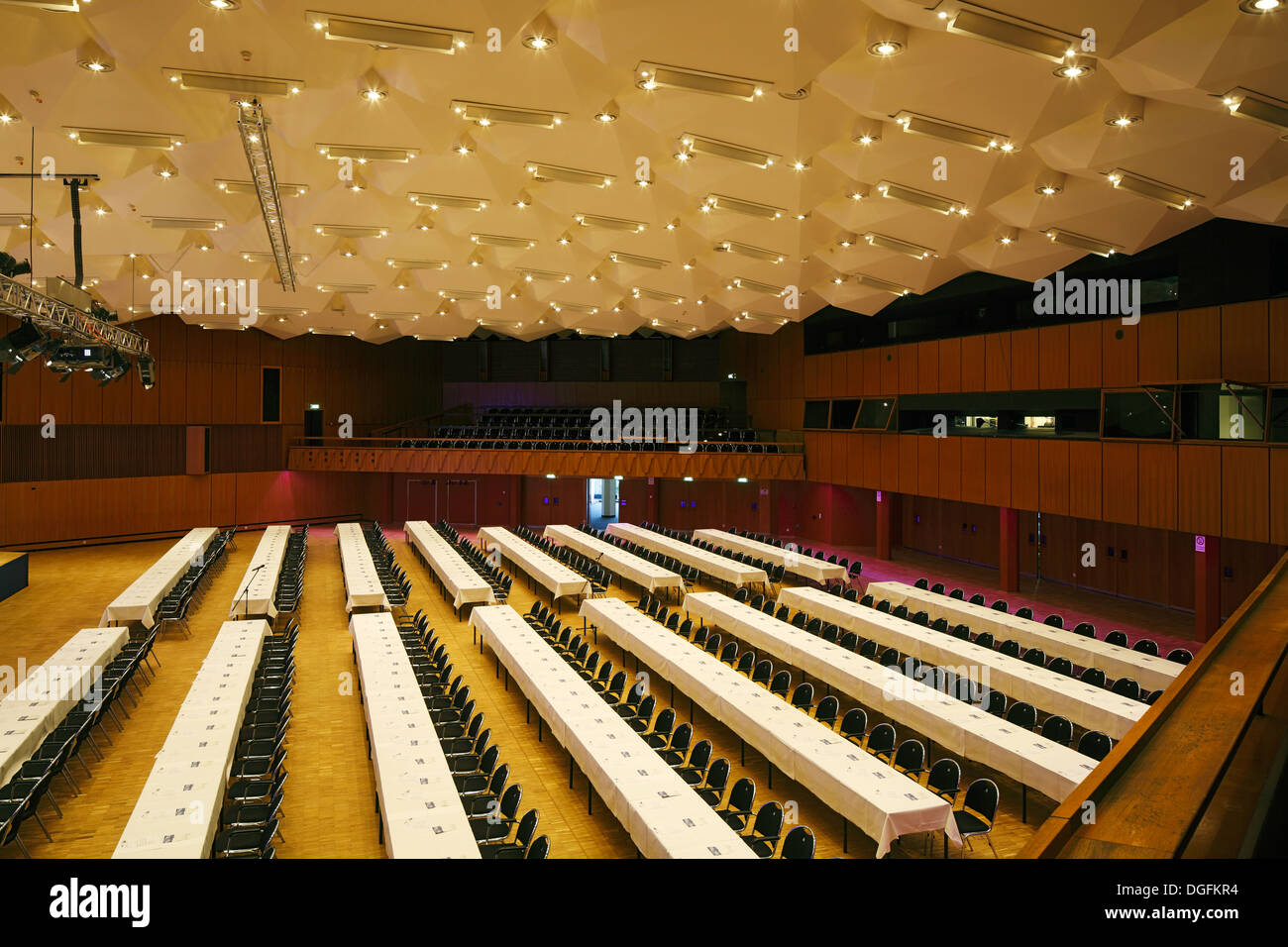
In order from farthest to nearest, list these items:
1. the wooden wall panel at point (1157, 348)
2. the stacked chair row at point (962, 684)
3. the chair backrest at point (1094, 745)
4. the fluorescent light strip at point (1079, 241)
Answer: the wooden wall panel at point (1157, 348), the fluorescent light strip at point (1079, 241), the stacked chair row at point (962, 684), the chair backrest at point (1094, 745)

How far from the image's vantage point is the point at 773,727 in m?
8.74

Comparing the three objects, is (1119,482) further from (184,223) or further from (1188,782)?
(184,223)

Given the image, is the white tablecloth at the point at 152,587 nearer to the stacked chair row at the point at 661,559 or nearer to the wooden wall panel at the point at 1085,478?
the stacked chair row at the point at 661,559

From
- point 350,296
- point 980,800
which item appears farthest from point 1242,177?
point 350,296

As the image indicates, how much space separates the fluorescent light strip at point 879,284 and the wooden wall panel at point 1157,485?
597cm

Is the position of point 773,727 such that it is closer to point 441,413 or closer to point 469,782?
point 469,782

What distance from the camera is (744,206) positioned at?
13.0 meters

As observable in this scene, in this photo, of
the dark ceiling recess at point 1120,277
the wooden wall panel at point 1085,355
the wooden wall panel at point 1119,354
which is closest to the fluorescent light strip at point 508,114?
the dark ceiling recess at point 1120,277

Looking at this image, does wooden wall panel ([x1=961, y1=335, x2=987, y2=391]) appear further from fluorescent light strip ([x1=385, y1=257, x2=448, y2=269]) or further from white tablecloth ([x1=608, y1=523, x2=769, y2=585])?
fluorescent light strip ([x1=385, y1=257, x2=448, y2=269])

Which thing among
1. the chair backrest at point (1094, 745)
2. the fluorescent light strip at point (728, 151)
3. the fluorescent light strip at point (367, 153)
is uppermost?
the fluorescent light strip at point (367, 153)

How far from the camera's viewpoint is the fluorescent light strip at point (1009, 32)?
259 inches

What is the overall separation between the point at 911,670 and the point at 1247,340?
8693 mm

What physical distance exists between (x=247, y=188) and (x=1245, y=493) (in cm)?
1697

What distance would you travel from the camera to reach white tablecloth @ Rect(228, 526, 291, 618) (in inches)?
575
